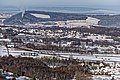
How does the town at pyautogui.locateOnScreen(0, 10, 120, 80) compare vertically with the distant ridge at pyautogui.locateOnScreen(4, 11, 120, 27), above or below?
above

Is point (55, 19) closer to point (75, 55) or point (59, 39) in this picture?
point (59, 39)

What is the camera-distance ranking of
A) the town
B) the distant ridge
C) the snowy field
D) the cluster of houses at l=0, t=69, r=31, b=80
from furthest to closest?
the distant ridge → the snowy field → the town → the cluster of houses at l=0, t=69, r=31, b=80

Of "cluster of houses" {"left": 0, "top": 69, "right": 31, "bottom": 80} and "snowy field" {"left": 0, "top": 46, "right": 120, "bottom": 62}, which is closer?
"cluster of houses" {"left": 0, "top": 69, "right": 31, "bottom": 80}

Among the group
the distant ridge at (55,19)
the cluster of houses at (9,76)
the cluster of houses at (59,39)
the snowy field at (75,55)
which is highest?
the cluster of houses at (9,76)

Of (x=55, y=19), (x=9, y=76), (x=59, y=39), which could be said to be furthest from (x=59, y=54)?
(x=55, y=19)

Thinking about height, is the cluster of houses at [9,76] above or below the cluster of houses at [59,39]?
above

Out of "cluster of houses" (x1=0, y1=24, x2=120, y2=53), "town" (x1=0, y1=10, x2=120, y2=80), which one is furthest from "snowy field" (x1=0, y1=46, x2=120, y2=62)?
"cluster of houses" (x1=0, y1=24, x2=120, y2=53)

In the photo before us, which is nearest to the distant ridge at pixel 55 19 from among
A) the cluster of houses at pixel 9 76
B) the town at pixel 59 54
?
the town at pixel 59 54

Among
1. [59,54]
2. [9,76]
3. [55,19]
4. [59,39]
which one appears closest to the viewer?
[9,76]

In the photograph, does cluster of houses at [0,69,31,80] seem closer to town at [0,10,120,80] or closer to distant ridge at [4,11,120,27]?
town at [0,10,120,80]

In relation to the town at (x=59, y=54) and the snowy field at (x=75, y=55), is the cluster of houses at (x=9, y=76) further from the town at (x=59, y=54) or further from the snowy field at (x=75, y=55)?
the snowy field at (x=75, y=55)

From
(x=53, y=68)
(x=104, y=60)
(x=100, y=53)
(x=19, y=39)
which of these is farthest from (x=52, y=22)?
(x=53, y=68)

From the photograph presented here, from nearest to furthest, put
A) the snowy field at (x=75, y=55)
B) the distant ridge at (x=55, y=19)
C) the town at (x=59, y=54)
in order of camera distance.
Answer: the town at (x=59, y=54) → the snowy field at (x=75, y=55) → the distant ridge at (x=55, y=19)
